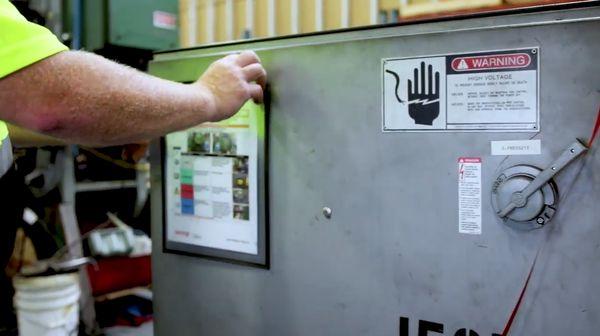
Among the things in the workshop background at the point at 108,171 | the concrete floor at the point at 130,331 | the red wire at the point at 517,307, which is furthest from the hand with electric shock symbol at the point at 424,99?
the concrete floor at the point at 130,331

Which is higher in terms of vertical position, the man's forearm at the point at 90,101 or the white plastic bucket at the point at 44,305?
the man's forearm at the point at 90,101

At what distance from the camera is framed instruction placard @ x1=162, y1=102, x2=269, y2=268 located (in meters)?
0.96

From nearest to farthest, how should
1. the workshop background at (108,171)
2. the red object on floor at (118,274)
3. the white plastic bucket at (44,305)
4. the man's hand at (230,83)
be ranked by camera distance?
the man's hand at (230,83) < the white plastic bucket at (44,305) < the workshop background at (108,171) < the red object on floor at (118,274)

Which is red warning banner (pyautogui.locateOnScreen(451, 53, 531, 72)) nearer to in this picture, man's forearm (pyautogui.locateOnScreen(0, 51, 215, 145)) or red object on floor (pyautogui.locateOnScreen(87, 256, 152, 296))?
man's forearm (pyautogui.locateOnScreen(0, 51, 215, 145))

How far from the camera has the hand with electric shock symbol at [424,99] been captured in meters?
0.78

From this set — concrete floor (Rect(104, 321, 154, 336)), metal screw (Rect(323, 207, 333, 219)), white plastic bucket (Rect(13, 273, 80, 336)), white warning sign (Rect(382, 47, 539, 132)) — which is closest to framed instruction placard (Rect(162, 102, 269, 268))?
metal screw (Rect(323, 207, 333, 219))

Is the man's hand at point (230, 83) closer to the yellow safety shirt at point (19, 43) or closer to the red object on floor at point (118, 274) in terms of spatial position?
the yellow safety shirt at point (19, 43)

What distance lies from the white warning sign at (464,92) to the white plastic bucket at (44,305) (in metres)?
1.49

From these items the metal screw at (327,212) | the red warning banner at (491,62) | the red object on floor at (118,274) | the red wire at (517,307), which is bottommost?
the red object on floor at (118,274)

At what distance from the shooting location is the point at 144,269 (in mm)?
2441

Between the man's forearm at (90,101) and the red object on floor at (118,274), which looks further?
the red object on floor at (118,274)

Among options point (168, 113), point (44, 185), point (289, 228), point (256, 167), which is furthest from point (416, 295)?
point (44, 185)

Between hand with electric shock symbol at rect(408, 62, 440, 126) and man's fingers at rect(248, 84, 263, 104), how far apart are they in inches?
10.5

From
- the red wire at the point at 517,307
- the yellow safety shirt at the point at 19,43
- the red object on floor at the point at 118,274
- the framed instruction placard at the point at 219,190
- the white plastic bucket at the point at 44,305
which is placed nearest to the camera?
the yellow safety shirt at the point at 19,43
